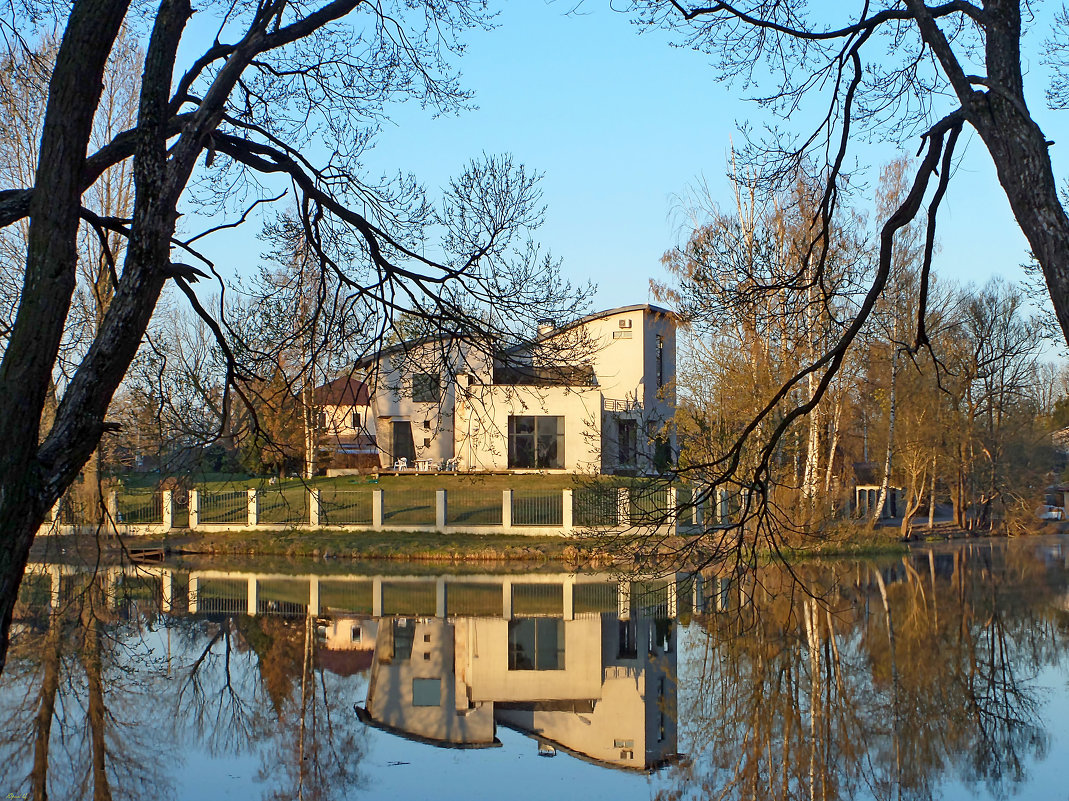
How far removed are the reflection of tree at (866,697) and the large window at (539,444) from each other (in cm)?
1947

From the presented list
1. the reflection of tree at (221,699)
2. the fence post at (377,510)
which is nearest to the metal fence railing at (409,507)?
the fence post at (377,510)

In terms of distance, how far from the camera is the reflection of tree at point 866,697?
26.1ft

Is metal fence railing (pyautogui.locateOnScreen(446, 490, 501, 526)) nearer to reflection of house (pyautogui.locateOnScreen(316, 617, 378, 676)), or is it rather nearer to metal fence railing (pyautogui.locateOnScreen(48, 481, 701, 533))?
metal fence railing (pyautogui.locateOnScreen(48, 481, 701, 533))

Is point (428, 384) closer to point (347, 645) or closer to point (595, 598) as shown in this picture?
point (347, 645)

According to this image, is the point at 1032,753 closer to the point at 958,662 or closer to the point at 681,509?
the point at 958,662

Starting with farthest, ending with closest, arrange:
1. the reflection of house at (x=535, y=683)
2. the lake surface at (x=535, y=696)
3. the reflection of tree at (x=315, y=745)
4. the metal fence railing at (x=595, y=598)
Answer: the metal fence railing at (x=595, y=598), the reflection of house at (x=535, y=683), the lake surface at (x=535, y=696), the reflection of tree at (x=315, y=745)

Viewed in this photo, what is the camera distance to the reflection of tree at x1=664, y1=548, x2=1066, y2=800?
7.96 meters

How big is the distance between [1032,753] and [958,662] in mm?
3333

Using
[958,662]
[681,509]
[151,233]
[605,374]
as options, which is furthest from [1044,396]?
[151,233]

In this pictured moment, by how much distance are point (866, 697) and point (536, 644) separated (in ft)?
16.4

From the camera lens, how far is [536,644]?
13.8 meters

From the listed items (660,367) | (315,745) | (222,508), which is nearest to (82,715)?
(315,745)

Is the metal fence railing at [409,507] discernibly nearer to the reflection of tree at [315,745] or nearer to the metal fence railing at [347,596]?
the metal fence railing at [347,596]

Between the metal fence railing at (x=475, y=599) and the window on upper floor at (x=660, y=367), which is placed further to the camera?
the window on upper floor at (x=660, y=367)
